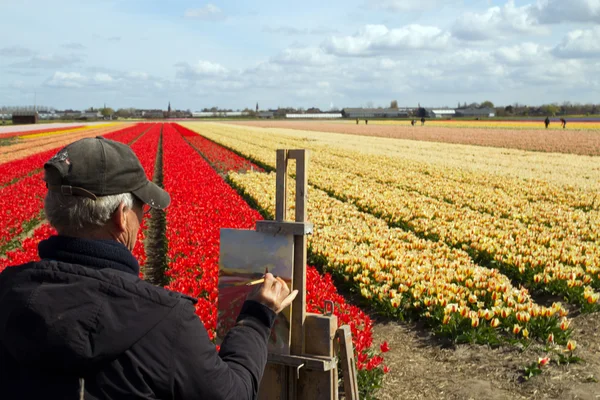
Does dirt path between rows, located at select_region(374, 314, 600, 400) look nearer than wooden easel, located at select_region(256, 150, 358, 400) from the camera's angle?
No

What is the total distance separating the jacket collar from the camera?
1837mm

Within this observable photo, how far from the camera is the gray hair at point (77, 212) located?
6.36ft

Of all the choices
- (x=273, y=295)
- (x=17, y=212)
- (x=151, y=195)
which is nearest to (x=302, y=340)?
(x=273, y=295)

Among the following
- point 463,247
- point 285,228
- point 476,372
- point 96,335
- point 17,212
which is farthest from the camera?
point 17,212

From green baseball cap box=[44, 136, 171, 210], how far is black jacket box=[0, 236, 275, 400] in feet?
0.60

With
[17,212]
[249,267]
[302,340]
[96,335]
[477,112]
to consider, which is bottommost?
[17,212]

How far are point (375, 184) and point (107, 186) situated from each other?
1588cm

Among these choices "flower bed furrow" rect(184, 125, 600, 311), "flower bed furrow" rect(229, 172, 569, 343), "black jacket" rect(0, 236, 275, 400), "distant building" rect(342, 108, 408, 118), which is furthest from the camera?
"distant building" rect(342, 108, 408, 118)

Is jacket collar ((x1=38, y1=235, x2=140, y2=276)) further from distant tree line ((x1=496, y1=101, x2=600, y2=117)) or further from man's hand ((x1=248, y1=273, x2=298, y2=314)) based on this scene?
distant tree line ((x1=496, y1=101, x2=600, y2=117))

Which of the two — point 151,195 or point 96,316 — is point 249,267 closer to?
point 151,195

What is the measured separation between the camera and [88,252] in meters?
1.86

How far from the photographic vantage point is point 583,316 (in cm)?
707

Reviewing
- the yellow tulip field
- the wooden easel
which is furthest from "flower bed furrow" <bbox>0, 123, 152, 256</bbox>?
the wooden easel

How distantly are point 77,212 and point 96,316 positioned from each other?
1.43ft
